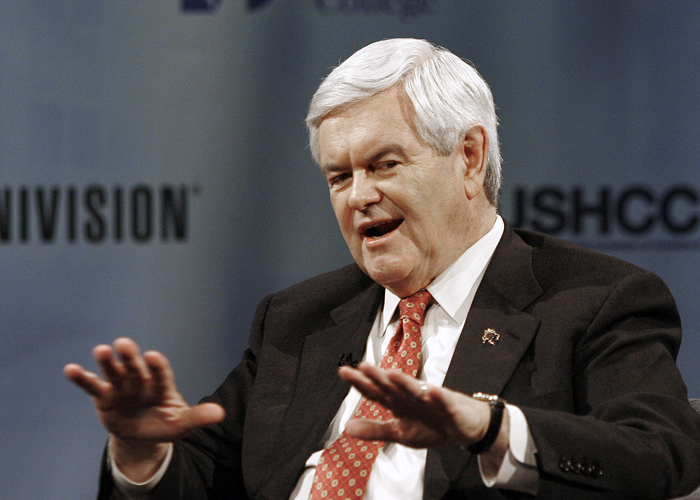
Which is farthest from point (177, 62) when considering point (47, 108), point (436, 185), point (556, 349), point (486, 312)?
point (556, 349)

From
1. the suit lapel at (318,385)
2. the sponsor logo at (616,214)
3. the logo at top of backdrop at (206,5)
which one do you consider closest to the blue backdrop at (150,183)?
the logo at top of backdrop at (206,5)

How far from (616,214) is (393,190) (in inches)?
43.9

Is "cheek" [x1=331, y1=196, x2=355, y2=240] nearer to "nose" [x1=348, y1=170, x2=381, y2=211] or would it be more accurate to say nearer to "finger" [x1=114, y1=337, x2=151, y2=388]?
"nose" [x1=348, y1=170, x2=381, y2=211]

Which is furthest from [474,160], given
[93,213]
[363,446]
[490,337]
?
[93,213]

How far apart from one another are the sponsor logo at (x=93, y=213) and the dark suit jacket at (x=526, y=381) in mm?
733

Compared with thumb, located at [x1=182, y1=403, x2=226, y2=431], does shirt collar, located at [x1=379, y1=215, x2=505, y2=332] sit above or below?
above

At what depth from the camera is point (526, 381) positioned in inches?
63.9

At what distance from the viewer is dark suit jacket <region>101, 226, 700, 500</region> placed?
4.48 feet

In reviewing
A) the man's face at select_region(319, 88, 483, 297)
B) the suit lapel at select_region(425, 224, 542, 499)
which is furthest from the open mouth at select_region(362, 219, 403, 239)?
the suit lapel at select_region(425, 224, 542, 499)

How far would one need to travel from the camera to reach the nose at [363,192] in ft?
5.87

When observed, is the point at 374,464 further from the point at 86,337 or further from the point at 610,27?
the point at 610,27

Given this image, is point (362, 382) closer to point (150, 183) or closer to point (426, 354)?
point (426, 354)

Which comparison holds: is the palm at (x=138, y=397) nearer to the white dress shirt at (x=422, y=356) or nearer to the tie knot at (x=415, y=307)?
the white dress shirt at (x=422, y=356)

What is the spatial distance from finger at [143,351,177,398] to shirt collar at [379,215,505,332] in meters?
0.66
